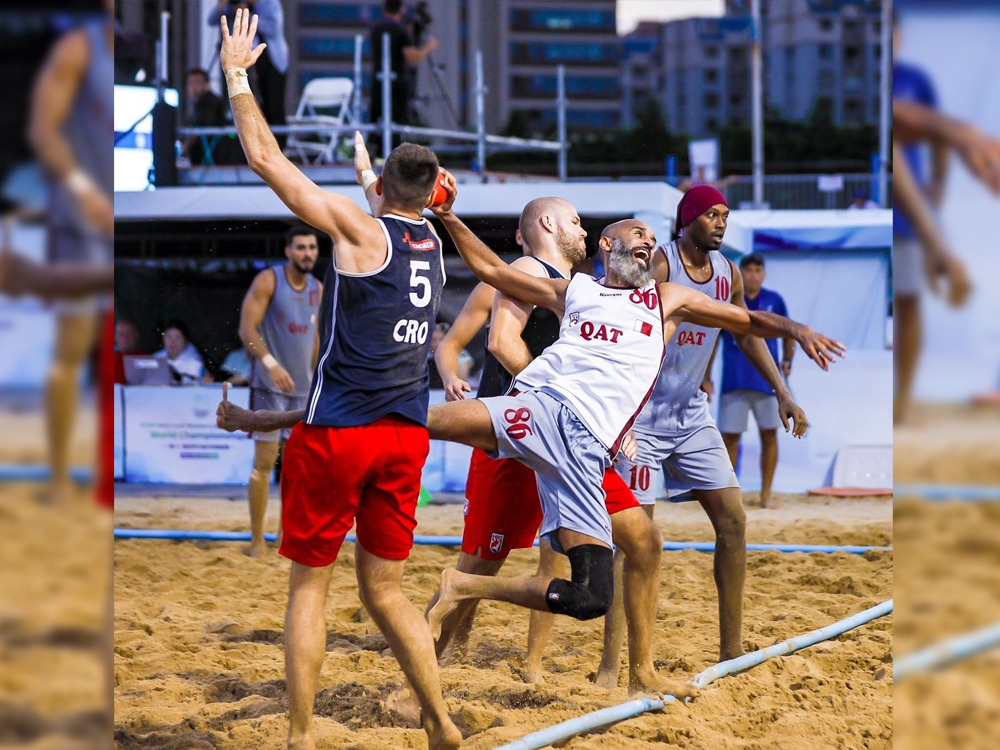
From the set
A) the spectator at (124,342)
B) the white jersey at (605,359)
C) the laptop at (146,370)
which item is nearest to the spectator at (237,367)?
the laptop at (146,370)

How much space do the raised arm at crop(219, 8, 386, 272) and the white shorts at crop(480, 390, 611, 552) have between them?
0.67 meters

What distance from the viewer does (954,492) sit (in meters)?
0.75

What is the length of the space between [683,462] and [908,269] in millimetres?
3686

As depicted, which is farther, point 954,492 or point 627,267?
point 627,267

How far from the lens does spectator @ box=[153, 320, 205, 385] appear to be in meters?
10.0

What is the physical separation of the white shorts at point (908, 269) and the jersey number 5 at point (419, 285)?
253 cm

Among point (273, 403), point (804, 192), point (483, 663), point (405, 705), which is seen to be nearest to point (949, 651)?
point (405, 705)

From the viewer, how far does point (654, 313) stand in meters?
3.82

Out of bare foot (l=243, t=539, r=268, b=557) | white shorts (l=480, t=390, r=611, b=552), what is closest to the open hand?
white shorts (l=480, t=390, r=611, b=552)

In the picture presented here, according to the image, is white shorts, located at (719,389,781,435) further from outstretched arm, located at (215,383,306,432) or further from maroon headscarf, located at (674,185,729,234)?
outstretched arm, located at (215,383,306,432)

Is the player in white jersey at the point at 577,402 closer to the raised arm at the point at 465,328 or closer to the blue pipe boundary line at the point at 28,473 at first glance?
the raised arm at the point at 465,328

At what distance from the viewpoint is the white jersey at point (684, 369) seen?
14.6ft

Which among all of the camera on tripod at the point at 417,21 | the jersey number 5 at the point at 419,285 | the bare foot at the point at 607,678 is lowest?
the bare foot at the point at 607,678

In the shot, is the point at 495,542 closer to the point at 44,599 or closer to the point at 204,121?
the point at 44,599
